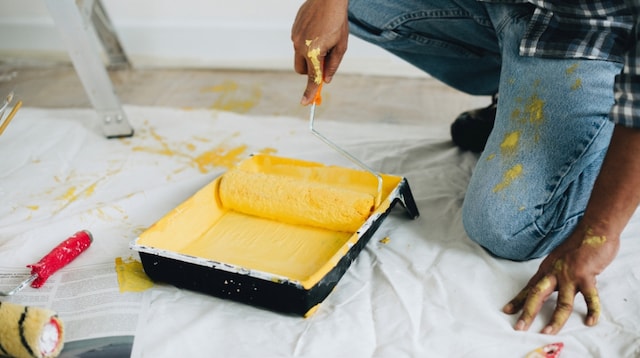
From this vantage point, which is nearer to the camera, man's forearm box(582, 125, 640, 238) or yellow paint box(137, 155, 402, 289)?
man's forearm box(582, 125, 640, 238)

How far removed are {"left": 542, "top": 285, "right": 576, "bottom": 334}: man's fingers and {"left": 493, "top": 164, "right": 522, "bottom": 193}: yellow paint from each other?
0.62ft

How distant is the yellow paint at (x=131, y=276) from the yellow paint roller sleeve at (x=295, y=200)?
0.19 meters

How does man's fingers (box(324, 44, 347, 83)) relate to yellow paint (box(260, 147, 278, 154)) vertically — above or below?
above

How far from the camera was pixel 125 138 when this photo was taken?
1.41 m

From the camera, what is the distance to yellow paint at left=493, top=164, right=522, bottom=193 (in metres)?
0.87

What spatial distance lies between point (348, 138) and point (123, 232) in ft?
1.92

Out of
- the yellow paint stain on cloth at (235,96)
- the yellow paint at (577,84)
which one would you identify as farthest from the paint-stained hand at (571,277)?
the yellow paint stain on cloth at (235,96)

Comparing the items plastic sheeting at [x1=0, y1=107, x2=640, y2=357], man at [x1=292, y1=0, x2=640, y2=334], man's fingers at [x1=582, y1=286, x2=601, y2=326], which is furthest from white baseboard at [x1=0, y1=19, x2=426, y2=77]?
man's fingers at [x1=582, y1=286, x2=601, y2=326]

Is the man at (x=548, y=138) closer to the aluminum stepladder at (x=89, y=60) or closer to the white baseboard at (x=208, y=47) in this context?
the aluminum stepladder at (x=89, y=60)

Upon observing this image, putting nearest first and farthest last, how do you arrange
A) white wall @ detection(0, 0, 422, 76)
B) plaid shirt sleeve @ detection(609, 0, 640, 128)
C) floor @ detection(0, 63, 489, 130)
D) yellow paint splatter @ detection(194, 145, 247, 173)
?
plaid shirt sleeve @ detection(609, 0, 640, 128)
yellow paint splatter @ detection(194, 145, 247, 173)
floor @ detection(0, 63, 489, 130)
white wall @ detection(0, 0, 422, 76)

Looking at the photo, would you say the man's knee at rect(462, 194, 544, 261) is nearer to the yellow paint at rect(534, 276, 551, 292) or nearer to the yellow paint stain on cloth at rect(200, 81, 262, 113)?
the yellow paint at rect(534, 276, 551, 292)

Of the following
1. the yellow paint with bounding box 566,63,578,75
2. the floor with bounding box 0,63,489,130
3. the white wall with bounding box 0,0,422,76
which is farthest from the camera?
the white wall with bounding box 0,0,422,76

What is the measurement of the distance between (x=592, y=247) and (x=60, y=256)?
0.82m

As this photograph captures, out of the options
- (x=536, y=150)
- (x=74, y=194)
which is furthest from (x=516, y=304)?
(x=74, y=194)
